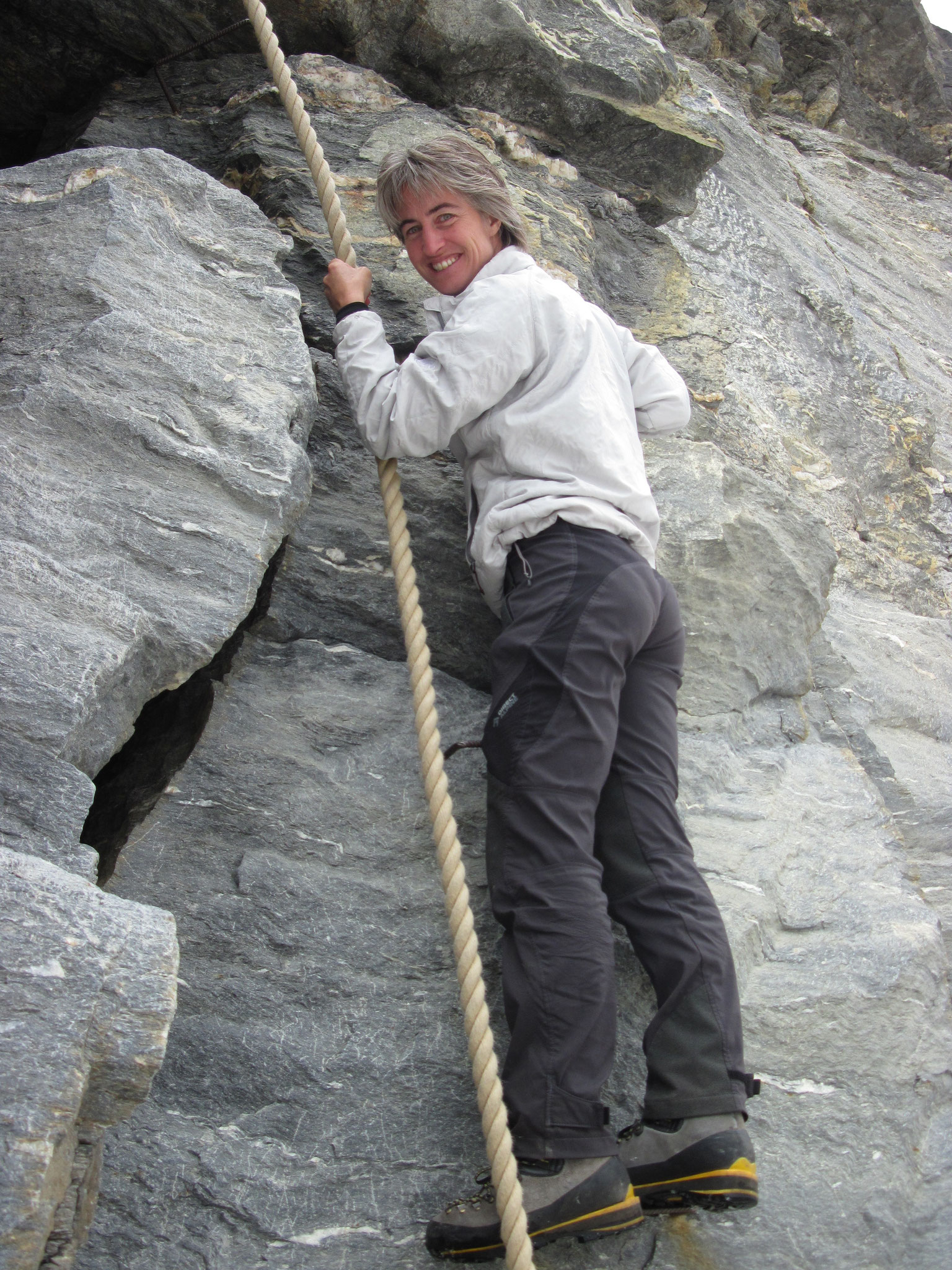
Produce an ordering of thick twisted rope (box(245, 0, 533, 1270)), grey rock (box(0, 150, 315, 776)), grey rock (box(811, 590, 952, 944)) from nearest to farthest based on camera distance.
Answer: thick twisted rope (box(245, 0, 533, 1270)) < grey rock (box(0, 150, 315, 776)) < grey rock (box(811, 590, 952, 944))

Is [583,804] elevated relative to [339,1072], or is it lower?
elevated

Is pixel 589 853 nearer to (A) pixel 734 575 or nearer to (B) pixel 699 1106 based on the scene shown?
(B) pixel 699 1106

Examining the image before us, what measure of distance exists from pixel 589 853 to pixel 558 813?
0.31ft

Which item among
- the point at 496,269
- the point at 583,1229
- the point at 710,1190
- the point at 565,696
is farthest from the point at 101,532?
the point at 710,1190

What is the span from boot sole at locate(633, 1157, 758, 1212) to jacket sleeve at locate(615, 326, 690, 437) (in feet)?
5.51

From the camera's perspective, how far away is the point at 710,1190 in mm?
1788

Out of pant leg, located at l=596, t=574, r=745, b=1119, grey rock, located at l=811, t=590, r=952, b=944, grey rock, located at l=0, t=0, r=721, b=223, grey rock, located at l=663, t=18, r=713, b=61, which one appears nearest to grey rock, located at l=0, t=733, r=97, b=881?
pant leg, located at l=596, t=574, r=745, b=1119

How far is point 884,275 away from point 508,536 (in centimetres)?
450

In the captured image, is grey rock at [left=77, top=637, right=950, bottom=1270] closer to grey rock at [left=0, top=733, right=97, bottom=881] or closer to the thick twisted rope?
the thick twisted rope

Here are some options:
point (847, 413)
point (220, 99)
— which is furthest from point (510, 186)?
point (847, 413)

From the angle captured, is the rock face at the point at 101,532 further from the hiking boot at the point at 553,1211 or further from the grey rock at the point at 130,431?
the hiking boot at the point at 553,1211

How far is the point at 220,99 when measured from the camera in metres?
3.90

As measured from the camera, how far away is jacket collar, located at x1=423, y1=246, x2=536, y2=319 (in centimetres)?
256

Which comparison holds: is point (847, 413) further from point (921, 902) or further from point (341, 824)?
point (341, 824)
